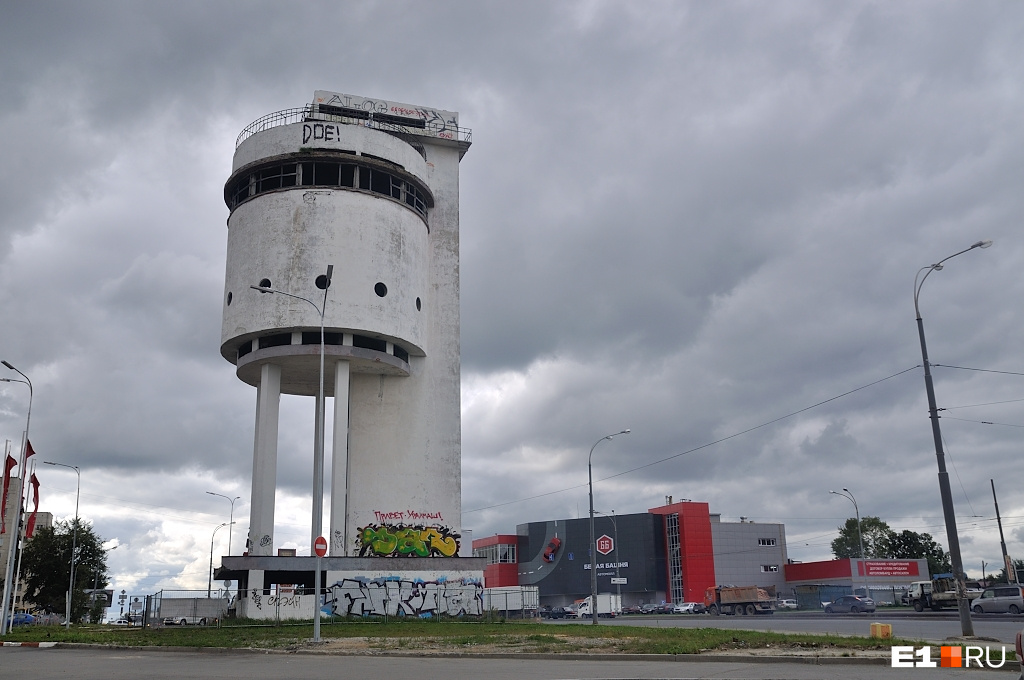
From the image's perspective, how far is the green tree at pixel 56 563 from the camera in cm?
6278

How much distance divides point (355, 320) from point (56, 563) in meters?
33.0

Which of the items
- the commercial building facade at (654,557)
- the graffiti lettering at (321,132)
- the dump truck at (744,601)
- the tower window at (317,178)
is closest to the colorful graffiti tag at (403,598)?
the tower window at (317,178)

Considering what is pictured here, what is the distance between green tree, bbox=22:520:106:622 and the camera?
6278cm

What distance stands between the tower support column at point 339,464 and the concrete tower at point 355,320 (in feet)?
0.28

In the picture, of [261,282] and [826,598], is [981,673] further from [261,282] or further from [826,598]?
[826,598]

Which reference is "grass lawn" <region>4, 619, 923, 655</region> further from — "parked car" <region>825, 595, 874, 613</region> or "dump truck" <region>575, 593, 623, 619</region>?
"dump truck" <region>575, 593, 623, 619</region>

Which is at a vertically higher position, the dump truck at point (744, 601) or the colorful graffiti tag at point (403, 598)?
the colorful graffiti tag at point (403, 598)

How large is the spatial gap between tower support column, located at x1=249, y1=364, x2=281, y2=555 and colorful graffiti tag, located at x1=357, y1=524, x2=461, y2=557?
6.85 meters

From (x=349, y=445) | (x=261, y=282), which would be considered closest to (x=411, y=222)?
(x=261, y=282)

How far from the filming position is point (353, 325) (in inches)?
1916

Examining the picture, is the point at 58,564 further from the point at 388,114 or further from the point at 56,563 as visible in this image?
the point at 388,114

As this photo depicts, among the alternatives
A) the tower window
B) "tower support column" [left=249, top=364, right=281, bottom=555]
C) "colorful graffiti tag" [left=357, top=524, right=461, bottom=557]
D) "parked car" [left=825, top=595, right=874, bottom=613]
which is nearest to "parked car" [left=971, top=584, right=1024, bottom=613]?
"parked car" [left=825, top=595, right=874, bottom=613]

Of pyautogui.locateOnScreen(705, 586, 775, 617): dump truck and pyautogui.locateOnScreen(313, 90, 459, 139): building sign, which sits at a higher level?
pyautogui.locateOnScreen(313, 90, 459, 139): building sign

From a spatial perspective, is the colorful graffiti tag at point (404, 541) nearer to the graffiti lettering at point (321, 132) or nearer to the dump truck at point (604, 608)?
the dump truck at point (604, 608)
